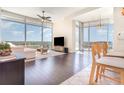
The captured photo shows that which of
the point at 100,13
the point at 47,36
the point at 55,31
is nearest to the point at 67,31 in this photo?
the point at 55,31

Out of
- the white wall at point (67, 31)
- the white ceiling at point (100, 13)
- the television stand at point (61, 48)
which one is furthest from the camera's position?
the white wall at point (67, 31)

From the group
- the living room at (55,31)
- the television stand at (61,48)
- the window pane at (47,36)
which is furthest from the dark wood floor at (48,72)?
the window pane at (47,36)

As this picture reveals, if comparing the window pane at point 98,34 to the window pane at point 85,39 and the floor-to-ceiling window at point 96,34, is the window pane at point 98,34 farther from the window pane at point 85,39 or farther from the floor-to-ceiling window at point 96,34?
the window pane at point 85,39

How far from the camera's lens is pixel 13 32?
810cm

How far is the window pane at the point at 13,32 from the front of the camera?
7327 millimetres

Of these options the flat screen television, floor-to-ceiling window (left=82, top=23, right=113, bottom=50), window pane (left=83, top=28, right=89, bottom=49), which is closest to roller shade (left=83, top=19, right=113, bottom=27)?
floor-to-ceiling window (left=82, top=23, right=113, bottom=50)

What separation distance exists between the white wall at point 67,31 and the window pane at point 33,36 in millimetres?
1740

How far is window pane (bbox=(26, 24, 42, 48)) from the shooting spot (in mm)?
8938

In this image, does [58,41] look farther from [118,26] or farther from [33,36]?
[118,26]

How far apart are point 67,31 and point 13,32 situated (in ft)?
14.0

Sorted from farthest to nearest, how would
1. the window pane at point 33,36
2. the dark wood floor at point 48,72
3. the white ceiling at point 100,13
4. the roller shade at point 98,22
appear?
1. the roller shade at point 98,22
2. the window pane at point 33,36
3. the white ceiling at point 100,13
4. the dark wood floor at point 48,72

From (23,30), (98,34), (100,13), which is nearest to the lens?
(100,13)
